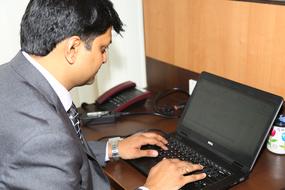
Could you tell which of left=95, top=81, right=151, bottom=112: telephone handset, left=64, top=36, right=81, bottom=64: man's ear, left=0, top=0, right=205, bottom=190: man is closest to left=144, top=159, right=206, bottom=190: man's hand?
left=0, top=0, right=205, bottom=190: man

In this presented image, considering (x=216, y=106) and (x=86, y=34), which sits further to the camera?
(x=216, y=106)

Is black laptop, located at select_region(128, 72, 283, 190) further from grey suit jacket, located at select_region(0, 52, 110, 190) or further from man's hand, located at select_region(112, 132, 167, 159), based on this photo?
grey suit jacket, located at select_region(0, 52, 110, 190)

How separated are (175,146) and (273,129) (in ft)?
1.00

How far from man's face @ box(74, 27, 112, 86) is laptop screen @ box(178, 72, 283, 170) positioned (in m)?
0.42

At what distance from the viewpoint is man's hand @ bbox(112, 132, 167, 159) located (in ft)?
3.85

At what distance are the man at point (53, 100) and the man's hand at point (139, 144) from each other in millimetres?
115

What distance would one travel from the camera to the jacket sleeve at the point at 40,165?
2.57ft

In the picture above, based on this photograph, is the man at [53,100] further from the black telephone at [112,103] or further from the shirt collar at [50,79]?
the black telephone at [112,103]

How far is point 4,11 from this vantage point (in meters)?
1.45

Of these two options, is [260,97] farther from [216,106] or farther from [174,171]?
[174,171]

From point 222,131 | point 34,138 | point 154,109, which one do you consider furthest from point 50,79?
point 154,109

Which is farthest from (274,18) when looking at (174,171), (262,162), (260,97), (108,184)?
(108,184)

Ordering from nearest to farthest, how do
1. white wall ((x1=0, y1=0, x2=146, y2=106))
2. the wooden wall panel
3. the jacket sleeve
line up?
1. the jacket sleeve
2. the wooden wall panel
3. white wall ((x1=0, y1=0, x2=146, y2=106))

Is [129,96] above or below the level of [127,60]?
below
